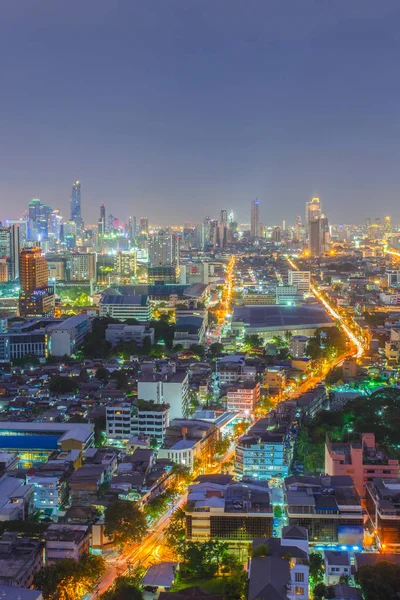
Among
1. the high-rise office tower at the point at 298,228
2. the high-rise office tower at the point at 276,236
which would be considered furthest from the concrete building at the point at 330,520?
the high-rise office tower at the point at 298,228

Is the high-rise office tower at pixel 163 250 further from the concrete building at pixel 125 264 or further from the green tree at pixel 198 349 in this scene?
the green tree at pixel 198 349

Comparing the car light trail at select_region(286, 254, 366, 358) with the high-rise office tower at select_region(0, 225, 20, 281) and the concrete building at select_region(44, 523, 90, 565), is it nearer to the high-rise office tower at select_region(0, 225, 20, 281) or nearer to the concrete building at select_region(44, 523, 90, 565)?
the concrete building at select_region(44, 523, 90, 565)

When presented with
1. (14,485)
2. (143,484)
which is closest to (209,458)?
(143,484)

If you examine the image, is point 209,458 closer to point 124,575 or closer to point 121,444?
point 121,444

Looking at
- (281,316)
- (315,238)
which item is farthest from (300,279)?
(315,238)

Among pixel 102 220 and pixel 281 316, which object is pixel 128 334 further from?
pixel 102 220

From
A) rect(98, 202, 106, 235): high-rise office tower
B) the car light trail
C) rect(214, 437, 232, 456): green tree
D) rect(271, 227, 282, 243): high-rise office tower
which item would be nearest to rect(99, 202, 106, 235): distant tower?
rect(98, 202, 106, 235): high-rise office tower
